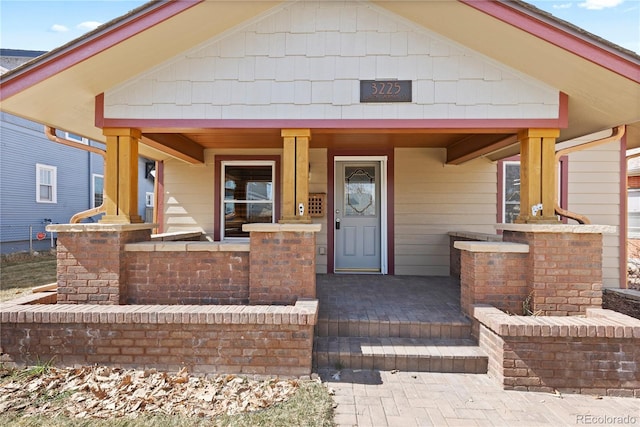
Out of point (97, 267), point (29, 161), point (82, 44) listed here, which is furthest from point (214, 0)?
point (29, 161)

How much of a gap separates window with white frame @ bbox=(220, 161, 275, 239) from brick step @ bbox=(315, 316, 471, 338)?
10.6 ft

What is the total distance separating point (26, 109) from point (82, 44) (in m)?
1.15

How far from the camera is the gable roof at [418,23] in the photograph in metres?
3.25

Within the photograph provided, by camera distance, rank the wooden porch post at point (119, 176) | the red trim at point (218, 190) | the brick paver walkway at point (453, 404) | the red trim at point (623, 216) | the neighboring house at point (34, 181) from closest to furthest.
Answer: the brick paver walkway at point (453, 404) < the wooden porch post at point (119, 176) < the red trim at point (623, 216) < the red trim at point (218, 190) < the neighboring house at point (34, 181)

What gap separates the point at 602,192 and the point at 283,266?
226 inches

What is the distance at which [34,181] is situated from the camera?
11016 millimetres

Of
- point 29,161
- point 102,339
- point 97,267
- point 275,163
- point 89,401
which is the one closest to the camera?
point 89,401

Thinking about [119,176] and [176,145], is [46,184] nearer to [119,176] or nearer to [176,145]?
[176,145]

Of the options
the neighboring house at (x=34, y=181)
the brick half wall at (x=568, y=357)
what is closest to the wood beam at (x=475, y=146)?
the brick half wall at (x=568, y=357)

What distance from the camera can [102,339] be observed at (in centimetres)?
318

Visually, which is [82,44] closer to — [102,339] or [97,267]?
[97,267]

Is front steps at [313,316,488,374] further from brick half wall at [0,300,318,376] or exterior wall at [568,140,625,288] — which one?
exterior wall at [568,140,625,288]

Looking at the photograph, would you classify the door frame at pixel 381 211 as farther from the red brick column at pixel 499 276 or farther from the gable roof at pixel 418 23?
the gable roof at pixel 418 23

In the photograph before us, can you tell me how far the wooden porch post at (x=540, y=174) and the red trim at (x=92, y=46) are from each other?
157 inches
